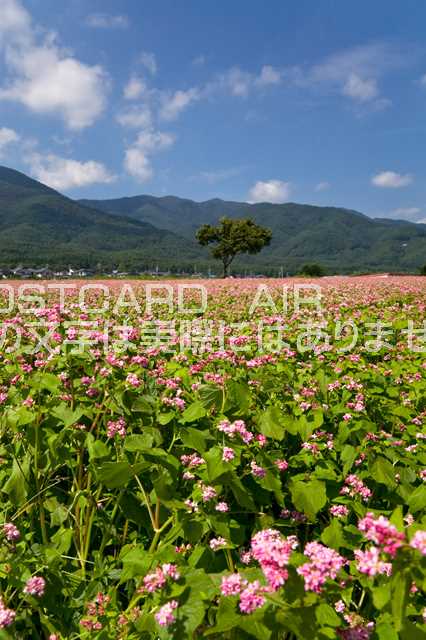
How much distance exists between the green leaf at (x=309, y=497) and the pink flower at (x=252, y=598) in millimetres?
805

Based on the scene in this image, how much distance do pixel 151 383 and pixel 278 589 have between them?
2142 mm

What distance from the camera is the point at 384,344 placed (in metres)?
7.52

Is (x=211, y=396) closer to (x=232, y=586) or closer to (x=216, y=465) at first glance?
(x=216, y=465)

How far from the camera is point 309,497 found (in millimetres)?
2260

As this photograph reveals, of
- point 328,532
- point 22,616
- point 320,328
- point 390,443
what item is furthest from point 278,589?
point 320,328

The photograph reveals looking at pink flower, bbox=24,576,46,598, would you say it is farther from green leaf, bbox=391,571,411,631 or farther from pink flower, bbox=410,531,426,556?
pink flower, bbox=410,531,426,556

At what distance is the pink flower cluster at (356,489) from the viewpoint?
2.57 m

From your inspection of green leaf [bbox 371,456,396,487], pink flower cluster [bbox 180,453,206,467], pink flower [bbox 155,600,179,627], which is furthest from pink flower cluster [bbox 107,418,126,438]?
green leaf [bbox 371,456,396,487]

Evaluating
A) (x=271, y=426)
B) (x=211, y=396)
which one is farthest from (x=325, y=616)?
(x=211, y=396)

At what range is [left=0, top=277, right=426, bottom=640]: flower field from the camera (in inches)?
58.0

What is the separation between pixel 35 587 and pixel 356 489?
6.06ft

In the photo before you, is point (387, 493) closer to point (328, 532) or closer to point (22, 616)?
point (328, 532)

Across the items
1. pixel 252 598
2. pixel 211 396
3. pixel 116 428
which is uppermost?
pixel 211 396

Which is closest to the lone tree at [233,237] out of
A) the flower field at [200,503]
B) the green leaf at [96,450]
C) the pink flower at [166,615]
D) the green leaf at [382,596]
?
the flower field at [200,503]
